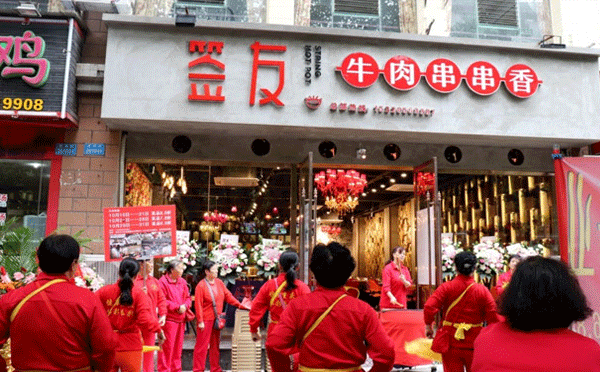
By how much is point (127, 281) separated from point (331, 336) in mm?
2801

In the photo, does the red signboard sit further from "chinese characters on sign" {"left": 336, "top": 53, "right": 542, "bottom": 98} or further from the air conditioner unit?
"chinese characters on sign" {"left": 336, "top": 53, "right": 542, "bottom": 98}

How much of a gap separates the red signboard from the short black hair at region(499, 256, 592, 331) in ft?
18.4

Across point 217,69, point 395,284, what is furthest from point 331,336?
point 217,69

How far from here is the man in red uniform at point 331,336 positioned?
3205 millimetres

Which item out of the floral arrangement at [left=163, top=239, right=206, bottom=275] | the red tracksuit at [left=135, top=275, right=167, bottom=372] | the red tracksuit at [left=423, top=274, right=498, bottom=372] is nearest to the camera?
the red tracksuit at [left=423, top=274, right=498, bottom=372]

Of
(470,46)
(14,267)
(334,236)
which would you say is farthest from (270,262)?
(334,236)

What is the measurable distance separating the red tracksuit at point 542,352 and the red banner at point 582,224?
4.25 ft

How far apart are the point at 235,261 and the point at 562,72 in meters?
7.10

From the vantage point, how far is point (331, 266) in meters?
3.39

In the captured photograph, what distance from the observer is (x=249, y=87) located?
934cm

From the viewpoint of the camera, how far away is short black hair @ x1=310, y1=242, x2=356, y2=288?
339cm

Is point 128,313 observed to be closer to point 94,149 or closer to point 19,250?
point 19,250

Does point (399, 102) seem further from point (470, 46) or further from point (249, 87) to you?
point (249, 87)

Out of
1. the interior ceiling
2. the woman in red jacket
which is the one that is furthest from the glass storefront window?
the woman in red jacket
